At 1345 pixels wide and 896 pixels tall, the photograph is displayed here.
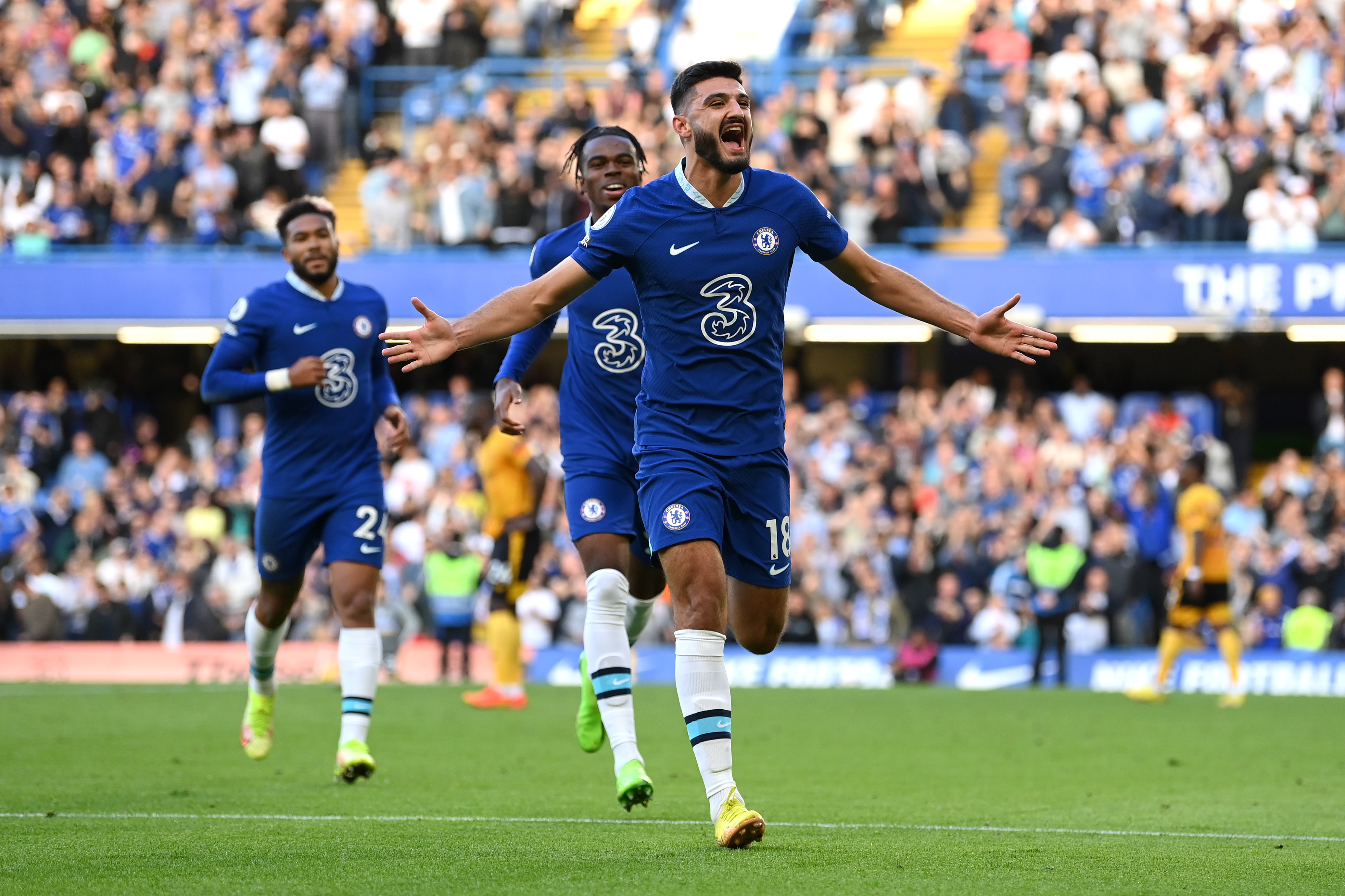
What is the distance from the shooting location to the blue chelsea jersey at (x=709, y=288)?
6.37 meters

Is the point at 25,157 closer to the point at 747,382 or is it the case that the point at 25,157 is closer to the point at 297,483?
the point at 297,483

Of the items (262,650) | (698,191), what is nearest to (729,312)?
(698,191)

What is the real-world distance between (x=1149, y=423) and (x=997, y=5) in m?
6.95

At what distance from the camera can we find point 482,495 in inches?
850

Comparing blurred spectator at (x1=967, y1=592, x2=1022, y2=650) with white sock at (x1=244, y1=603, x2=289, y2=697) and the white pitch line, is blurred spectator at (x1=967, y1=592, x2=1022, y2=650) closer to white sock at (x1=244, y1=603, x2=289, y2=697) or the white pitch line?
white sock at (x1=244, y1=603, x2=289, y2=697)

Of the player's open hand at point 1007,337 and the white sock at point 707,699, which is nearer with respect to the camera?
the white sock at point 707,699

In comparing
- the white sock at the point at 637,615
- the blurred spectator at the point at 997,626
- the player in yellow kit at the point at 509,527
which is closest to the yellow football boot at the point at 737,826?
the white sock at the point at 637,615

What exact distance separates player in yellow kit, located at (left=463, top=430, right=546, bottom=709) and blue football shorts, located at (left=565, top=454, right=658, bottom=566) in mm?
5659

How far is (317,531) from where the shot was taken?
29.7 feet

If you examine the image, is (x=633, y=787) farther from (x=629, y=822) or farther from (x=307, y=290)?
(x=307, y=290)

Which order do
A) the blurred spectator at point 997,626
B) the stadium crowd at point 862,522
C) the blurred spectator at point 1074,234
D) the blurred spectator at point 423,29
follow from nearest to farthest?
the blurred spectator at point 997,626, the stadium crowd at point 862,522, the blurred spectator at point 1074,234, the blurred spectator at point 423,29

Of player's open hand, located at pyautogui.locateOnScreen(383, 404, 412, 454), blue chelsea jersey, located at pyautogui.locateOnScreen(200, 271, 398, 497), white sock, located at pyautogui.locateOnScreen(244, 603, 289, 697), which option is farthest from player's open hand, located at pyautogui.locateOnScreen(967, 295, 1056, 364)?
white sock, located at pyautogui.locateOnScreen(244, 603, 289, 697)

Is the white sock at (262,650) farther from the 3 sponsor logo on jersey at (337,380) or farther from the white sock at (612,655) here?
the white sock at (612,655)

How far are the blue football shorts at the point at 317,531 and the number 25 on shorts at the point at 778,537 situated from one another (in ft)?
9.63
